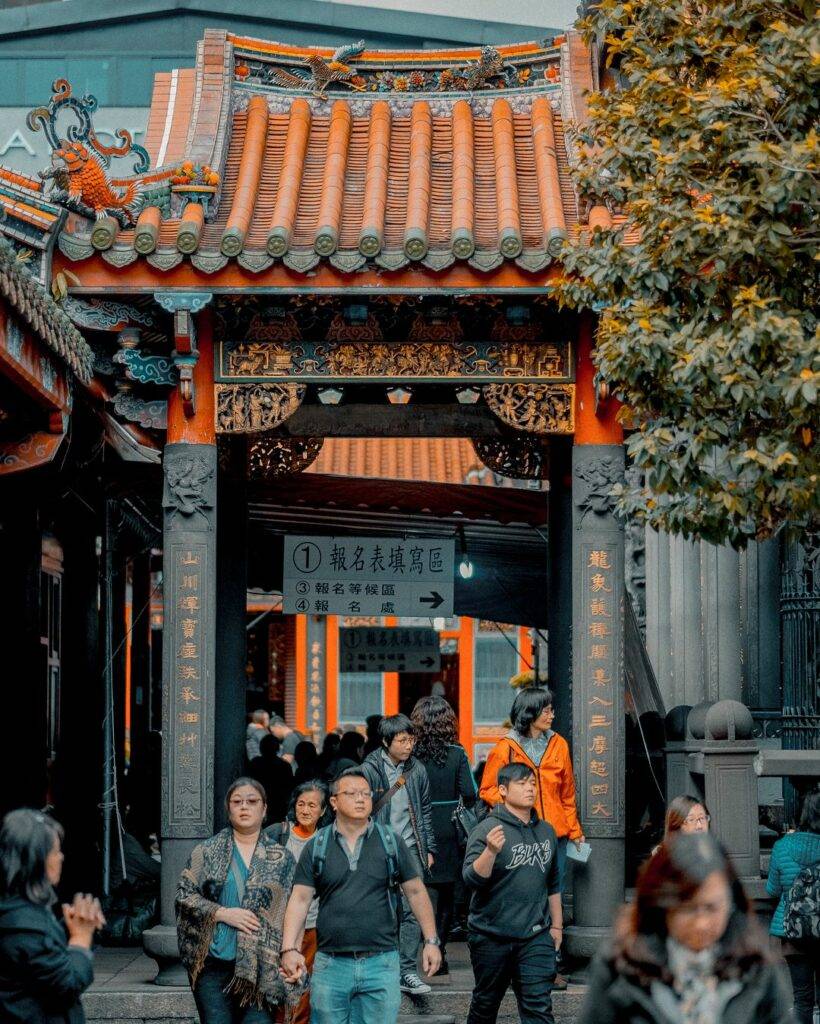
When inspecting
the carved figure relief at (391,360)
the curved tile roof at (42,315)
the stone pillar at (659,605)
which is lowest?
the stone pillar at (659,605)

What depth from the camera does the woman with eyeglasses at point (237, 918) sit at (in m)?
7.70

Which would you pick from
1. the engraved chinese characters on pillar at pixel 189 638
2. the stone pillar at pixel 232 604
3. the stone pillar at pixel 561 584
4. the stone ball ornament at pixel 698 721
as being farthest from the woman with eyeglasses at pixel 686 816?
the stone pillar at pixel 232 604

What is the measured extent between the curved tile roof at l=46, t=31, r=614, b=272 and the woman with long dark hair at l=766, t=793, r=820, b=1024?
12.4ft

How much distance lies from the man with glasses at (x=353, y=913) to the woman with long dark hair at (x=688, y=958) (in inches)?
115

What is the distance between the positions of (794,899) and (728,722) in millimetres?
1352

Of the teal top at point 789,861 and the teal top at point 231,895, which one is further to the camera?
the teal top at point 789,861

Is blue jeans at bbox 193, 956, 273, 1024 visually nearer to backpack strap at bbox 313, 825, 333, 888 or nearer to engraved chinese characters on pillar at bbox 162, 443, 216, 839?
backpack strap at bbox 313, 825, 333, 888

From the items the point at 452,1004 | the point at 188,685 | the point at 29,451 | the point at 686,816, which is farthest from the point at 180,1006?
the point at 686,816

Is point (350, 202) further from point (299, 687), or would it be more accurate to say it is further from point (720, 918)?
point (299, 687)

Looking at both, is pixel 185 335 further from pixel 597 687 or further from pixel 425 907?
pixel 425 907

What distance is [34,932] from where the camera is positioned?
577 centimetres

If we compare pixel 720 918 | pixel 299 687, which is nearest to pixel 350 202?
pixel 720 918

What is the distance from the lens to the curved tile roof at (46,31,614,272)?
1062 centimetres

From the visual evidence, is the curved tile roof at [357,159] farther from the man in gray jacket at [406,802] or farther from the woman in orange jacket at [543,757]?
the man in gray jacket at [406,802]
